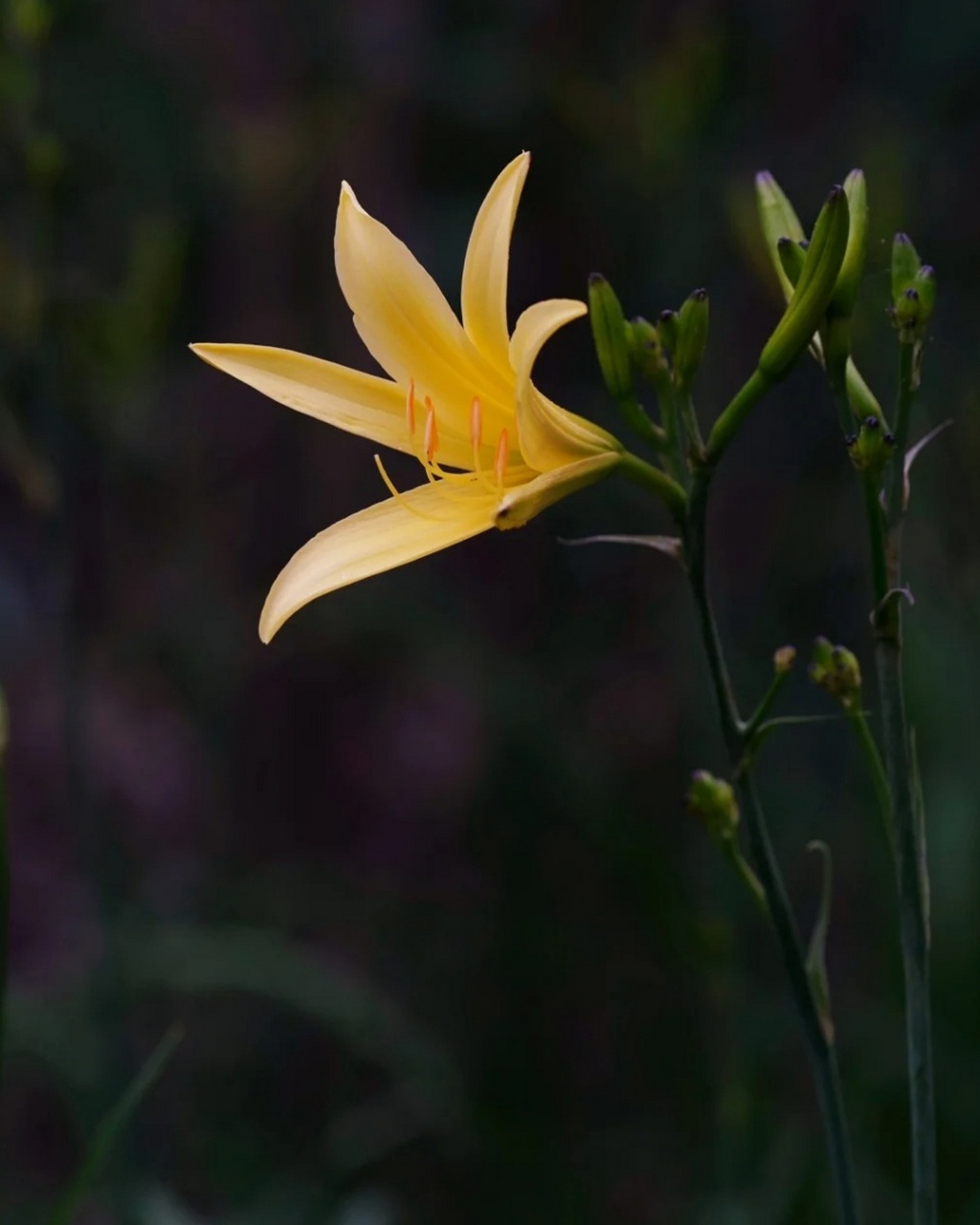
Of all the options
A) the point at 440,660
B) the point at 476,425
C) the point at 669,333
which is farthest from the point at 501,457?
the point at 440,660

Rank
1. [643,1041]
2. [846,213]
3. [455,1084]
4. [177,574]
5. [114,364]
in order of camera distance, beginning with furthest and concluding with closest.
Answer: [177,574] → [643,1041] → [455,1084] → [114,364] → [846,213]

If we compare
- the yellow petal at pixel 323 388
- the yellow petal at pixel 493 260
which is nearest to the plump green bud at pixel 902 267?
the yellow petal at pixel 493 260

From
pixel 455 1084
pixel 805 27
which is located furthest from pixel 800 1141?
pixel 805 27

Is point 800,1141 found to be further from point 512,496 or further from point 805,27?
point 805,27

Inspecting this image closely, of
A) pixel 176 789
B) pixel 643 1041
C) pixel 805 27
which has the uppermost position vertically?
pixel 805 27

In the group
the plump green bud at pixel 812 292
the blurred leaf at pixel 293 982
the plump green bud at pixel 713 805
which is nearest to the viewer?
the plump green bud at pixel 812 292

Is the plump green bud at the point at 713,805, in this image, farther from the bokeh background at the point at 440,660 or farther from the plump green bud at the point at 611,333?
the bokeh background at the point at 440,660

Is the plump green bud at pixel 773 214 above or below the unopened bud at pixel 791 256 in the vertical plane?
above
